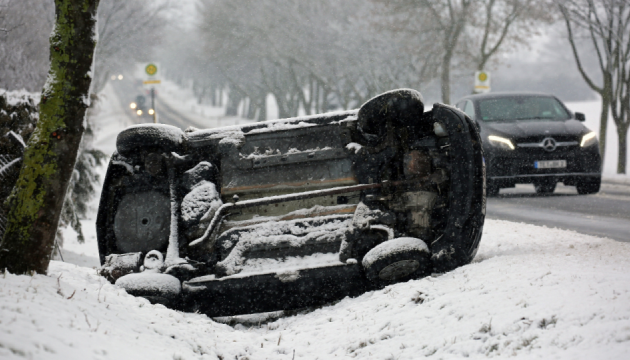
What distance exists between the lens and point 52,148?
4.95 meters

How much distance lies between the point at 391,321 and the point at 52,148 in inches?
109

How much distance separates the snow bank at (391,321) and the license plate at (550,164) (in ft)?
19.2

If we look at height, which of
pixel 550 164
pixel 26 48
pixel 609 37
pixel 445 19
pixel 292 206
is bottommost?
pixel 292 206

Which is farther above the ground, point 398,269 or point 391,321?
point 398,269

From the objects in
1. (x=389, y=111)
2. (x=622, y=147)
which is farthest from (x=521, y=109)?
(x=622, y=147)

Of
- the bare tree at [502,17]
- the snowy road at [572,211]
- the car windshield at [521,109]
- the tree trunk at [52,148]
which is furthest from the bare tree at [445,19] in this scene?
the tree trunk at [52,148]

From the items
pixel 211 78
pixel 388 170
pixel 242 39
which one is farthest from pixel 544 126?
pixel 211 78

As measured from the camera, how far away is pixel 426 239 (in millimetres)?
5840

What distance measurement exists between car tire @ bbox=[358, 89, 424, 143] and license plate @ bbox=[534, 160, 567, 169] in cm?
637

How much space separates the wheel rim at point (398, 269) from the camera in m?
5.41

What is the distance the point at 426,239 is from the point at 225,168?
1919 millimetres

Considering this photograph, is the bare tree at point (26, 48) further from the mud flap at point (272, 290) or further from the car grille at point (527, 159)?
the mud flap at point (272, 290)

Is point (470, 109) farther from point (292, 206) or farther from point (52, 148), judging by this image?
point (52, 148)

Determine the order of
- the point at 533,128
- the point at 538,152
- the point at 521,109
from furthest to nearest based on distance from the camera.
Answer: the point at 521,109 → the point at 533,128 → the point at 538,152
